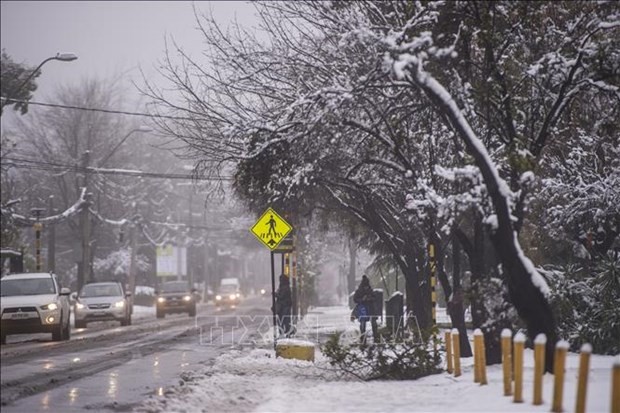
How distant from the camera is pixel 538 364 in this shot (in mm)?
9875

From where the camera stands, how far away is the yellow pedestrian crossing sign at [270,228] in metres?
20.1

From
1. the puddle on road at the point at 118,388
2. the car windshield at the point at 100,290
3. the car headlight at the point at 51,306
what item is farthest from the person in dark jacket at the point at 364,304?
the car windshield at the point at 100,290

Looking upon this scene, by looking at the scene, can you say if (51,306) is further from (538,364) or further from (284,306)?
(538,364)

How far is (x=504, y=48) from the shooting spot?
586 inches

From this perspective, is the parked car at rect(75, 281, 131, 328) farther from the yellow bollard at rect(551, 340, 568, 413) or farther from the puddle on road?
the yellow bollard at rect(551, 340, 568, 413)

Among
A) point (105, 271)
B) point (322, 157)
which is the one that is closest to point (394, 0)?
point (322, 157)

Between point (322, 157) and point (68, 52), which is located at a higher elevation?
point (68, 52)

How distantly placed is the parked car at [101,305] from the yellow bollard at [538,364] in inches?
1039

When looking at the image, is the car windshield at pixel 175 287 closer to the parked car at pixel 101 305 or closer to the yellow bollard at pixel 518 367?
the parked car at pixel 101 305

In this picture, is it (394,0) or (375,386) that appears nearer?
(375,386)

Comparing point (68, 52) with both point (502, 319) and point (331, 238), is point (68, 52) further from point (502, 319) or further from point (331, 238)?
point (331, 238)

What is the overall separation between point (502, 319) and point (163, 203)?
64145mm

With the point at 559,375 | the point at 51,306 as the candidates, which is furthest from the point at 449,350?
the point at 51,306

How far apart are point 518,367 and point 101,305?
2632cm
